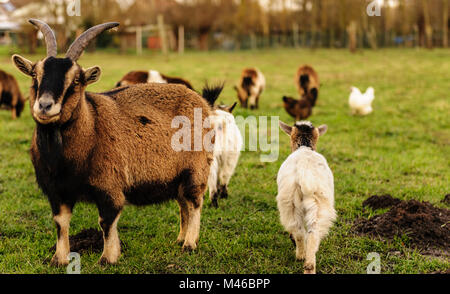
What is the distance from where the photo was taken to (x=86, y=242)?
5000 mm

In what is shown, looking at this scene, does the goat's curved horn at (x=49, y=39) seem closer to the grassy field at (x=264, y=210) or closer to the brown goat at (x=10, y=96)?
the grassy field at (x=264, y=210)

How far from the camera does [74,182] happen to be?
4.15 m

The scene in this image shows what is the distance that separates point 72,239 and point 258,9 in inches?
1761

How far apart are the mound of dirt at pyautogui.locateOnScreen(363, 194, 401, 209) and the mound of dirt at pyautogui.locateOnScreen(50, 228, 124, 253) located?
3.32 metres

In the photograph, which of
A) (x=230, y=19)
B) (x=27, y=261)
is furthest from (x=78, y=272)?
(x=230, y=19)

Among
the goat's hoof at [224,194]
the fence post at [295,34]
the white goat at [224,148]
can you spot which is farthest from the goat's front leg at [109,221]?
the fence post at [295,34]

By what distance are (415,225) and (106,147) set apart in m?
3.50

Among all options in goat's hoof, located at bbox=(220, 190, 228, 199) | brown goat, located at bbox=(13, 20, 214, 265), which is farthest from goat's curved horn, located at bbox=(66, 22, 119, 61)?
goat's hoof, located at bbox=(220, 190, 228, 199)

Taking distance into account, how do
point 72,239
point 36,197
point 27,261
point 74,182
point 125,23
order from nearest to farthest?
point 74,182 → point 27,261 → point 72,239 → point 36,197 → point 125,23

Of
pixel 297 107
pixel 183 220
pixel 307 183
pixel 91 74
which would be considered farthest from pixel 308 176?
pixel 297 107

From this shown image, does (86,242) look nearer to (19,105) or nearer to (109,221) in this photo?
(109,221)

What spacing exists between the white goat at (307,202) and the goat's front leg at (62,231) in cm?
204

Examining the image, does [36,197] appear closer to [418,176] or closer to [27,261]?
[27,261]

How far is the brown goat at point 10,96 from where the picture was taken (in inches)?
479
